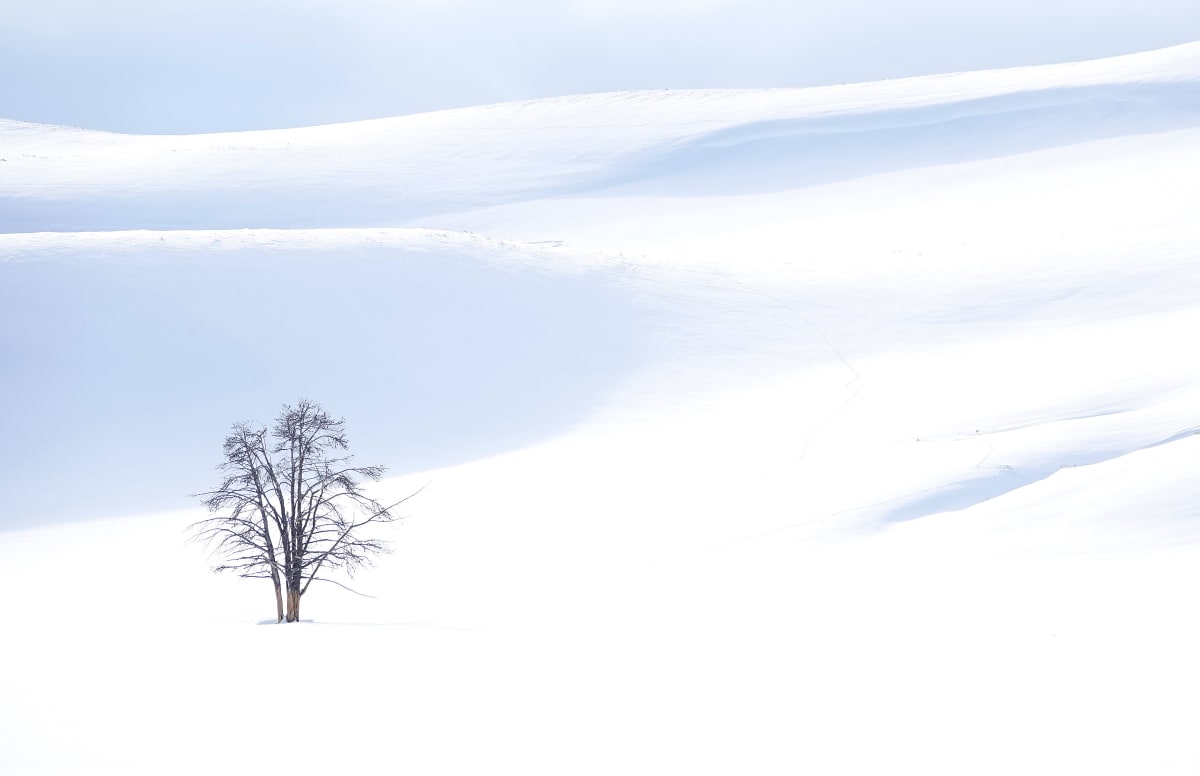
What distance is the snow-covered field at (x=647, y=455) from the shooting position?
31.9 ft

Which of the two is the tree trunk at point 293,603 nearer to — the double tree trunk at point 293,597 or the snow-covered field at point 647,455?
the double tree trunk at point 293,597

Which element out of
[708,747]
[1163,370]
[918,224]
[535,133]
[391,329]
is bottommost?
[708,747]

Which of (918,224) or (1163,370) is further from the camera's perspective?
(918,224)

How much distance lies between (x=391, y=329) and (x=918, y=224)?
802 inches

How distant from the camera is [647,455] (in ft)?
76.6

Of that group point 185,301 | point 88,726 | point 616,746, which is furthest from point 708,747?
point 185,301

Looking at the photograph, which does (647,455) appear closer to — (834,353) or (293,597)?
(834,353)

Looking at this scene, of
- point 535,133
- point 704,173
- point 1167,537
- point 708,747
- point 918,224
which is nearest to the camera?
point 708,747

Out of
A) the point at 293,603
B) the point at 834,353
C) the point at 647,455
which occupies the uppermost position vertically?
the point at 834,353

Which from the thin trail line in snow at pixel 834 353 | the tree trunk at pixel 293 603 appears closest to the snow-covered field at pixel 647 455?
the thin trail line in snow at pixel 834 353

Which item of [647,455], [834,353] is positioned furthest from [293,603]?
[834,353]

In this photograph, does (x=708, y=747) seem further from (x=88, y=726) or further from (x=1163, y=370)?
(x=1163, y=370)

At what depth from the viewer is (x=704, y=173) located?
50594mm

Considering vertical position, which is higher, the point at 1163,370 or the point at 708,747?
the point at 1163,370
